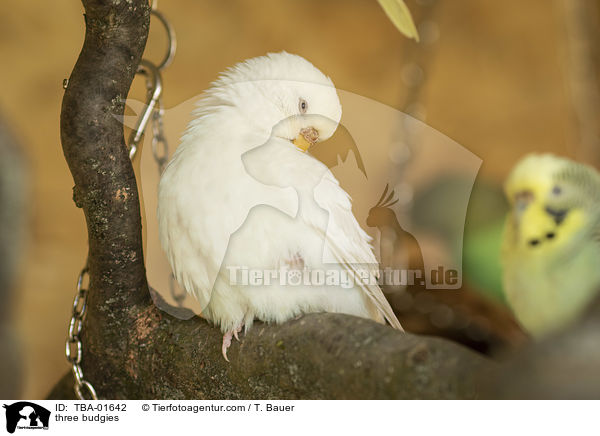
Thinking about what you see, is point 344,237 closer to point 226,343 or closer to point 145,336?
point 226,343

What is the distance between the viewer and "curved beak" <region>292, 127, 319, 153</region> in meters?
0.62

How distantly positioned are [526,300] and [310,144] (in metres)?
0.26

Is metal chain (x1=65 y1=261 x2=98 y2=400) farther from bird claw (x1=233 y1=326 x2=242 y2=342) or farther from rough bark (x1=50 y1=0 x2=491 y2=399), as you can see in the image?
bird claw (x1=233 y1=326 x2=242 y2=342)

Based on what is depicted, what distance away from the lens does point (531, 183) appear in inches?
20.4

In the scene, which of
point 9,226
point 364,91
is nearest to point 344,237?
point 364,91

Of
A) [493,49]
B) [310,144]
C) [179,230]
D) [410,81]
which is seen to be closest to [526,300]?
[310,144]

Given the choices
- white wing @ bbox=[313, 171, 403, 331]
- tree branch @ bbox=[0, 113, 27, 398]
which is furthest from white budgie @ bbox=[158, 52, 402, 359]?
tree branch @ bbox=[0, 113, 27, 398]

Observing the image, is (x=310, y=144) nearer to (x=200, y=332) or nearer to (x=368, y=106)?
(x=368, y=106)

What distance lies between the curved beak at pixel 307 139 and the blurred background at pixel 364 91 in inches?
3.1

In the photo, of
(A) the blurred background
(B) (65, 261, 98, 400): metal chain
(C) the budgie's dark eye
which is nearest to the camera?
(C) the budgie's dark eye

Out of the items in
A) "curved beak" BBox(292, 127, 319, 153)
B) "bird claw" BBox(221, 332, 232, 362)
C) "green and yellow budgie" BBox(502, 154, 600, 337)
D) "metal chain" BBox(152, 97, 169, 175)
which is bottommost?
"bird claw" BBox(221, 332, 232, 362)

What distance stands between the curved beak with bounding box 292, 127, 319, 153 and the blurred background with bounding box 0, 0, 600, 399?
0.08m
